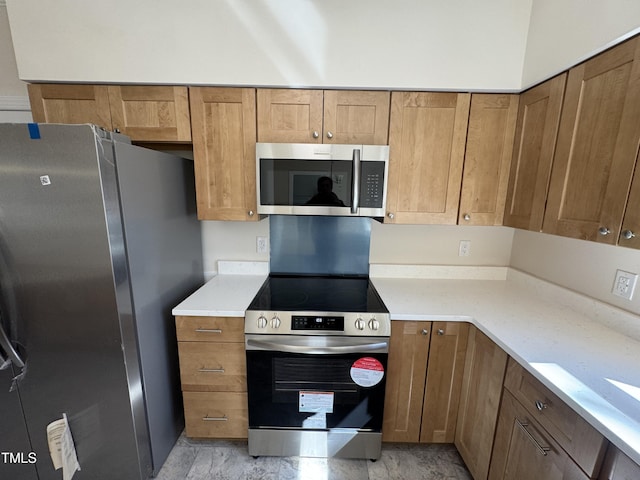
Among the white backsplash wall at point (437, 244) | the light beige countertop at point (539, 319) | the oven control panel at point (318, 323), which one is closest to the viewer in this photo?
the light beige countertop at point (539, 319)

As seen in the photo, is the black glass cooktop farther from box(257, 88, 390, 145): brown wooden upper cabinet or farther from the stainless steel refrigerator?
box(257, 88, 390, 145): brown wooden upper cabinet

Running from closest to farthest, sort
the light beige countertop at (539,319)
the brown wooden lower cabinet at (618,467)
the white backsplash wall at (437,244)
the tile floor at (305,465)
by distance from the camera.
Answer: the brown wooden lower cabinet at (618,467)
the light beige countertop at (539,319)
the tile floor at (305,465)
the white backsplash wall at (437,244)

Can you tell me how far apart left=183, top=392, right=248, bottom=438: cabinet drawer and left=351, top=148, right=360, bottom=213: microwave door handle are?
1253 mm

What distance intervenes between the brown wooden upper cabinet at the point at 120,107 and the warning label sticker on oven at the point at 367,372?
1.61m

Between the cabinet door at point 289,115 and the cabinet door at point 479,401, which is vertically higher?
the cabinet door at point 289,115

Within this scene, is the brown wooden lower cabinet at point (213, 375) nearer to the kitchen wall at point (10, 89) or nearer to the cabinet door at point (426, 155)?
the cabinet door at point (426, 155)

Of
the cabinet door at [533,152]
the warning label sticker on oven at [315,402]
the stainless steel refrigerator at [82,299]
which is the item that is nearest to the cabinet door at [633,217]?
the cabinet door at [533,152]

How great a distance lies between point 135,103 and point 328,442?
2.19 metres

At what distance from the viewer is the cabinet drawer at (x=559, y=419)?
731mm

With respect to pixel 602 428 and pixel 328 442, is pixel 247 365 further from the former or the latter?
pixel 602 428

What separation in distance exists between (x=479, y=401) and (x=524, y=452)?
29cm

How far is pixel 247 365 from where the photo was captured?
54.0 inches

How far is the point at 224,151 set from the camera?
1.51m

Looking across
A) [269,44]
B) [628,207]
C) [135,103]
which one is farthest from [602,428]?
[135,103]
